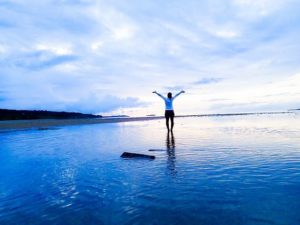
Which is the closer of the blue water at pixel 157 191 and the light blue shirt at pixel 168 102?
the blue water at pixel 157 191

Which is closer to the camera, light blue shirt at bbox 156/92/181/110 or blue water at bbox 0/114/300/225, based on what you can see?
blue water at bbox 0/114/300/225

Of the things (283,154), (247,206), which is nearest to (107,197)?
(247,206)

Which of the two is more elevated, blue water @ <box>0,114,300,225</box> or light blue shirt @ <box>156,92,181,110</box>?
light blue shirt @ <box>156,92,181,110</box>

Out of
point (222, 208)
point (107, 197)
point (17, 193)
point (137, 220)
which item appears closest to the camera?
point (137, 220)

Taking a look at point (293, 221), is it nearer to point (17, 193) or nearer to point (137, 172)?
point (137, 172)

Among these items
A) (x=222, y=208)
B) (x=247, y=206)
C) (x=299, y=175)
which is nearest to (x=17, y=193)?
(x=222, y=208)

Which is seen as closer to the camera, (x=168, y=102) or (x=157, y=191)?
(x=157, y=191)

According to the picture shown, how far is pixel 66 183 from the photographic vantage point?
23.0 feet

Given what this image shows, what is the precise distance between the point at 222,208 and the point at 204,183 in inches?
60.6

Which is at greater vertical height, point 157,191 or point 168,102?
point 168,102

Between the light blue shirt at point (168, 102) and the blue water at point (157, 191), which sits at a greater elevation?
the light blue shirt at point (168, 102)

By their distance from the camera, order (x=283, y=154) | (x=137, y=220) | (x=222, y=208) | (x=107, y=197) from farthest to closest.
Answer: (x=283, y=154), (x=107, y=197), (x=222, y=208), (x=137, y=220)

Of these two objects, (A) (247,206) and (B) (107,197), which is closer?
(A) (247,206)

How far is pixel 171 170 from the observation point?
7.87m
